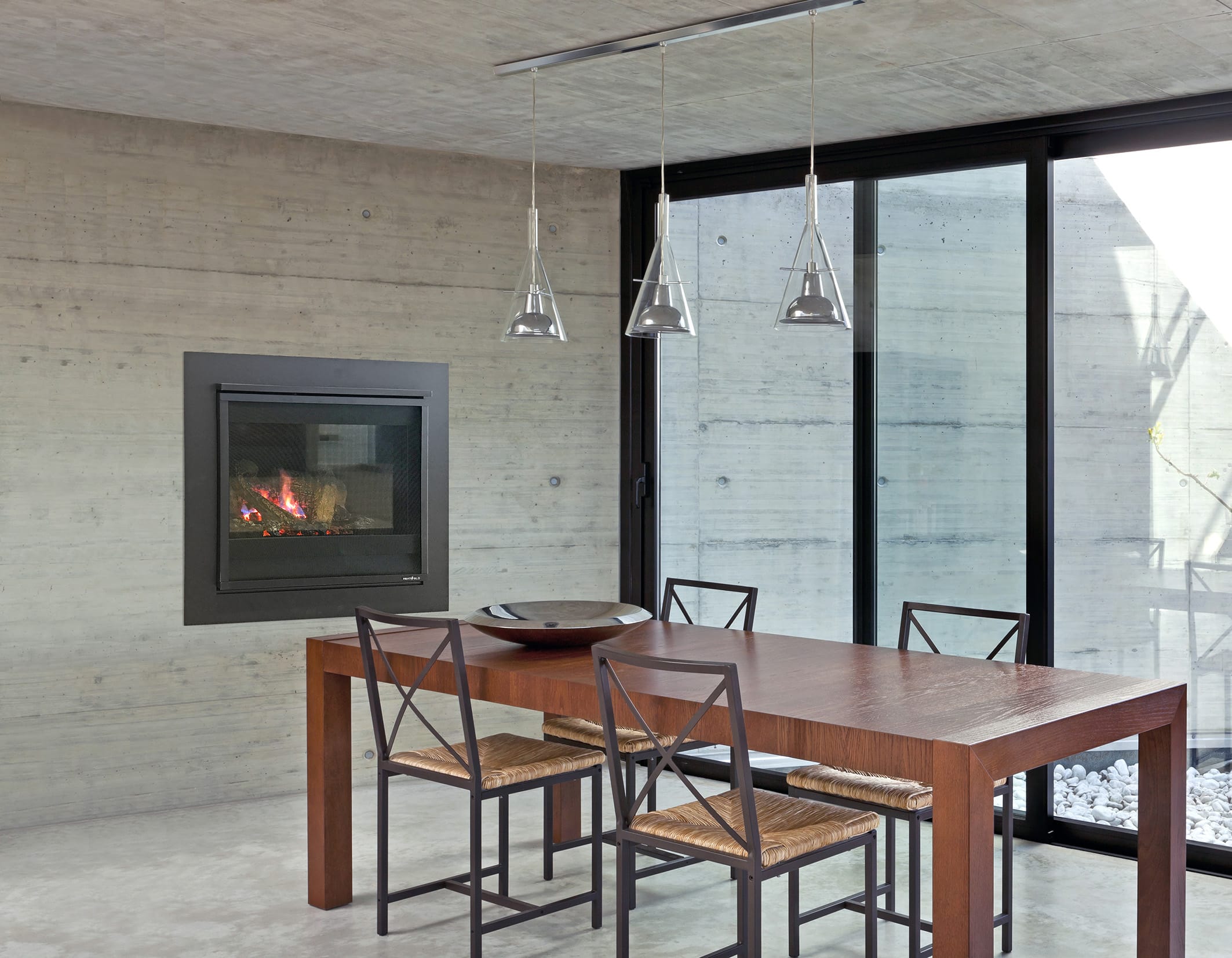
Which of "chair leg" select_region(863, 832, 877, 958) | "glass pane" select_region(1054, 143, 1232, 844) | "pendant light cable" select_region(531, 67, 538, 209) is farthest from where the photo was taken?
"glass pane" select_region(1054, 143, 1232, 844)

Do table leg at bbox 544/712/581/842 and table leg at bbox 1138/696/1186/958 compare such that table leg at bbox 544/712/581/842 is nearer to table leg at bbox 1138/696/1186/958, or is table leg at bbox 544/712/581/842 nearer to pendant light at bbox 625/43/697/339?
pendant light at bbox 625/43/697/339

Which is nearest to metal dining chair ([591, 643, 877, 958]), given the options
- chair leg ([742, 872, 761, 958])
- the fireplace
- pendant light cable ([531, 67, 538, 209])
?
chair leg ([742, 872, 761, 958])

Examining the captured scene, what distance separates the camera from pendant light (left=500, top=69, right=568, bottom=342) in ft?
11.8

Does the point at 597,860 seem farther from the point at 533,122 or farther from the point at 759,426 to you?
the point at 533,122

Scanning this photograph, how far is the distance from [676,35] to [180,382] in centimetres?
239

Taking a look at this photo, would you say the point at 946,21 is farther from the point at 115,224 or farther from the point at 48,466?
the point at 48,466

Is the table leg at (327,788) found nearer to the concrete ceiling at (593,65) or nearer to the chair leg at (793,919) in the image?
the chair leg at (793,919)

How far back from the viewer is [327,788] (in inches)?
147

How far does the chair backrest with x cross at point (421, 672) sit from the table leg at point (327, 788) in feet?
0.65

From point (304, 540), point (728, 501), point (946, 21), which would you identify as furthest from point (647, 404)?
point (946, 21)

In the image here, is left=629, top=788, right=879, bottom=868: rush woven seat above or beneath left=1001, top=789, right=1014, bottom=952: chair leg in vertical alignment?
above

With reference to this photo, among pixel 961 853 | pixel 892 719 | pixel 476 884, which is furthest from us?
pixel 476 884

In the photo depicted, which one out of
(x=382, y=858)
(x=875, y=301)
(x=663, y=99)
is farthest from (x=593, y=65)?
(x=382, y=858)

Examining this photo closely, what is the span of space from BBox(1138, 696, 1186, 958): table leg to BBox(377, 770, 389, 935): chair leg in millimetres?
1945
